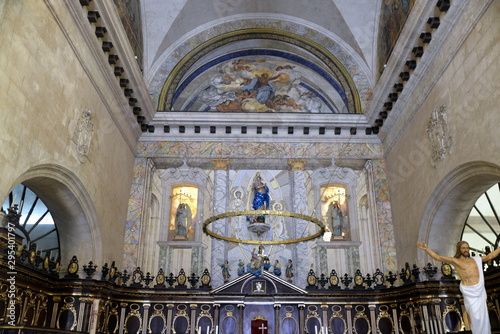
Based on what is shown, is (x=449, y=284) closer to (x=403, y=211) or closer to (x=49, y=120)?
(x=403, y=211)

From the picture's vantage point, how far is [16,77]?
259 inches

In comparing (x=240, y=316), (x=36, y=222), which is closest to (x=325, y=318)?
(x=240, y=316)

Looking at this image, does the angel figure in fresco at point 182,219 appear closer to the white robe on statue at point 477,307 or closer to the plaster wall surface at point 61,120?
the plaster wall surface at point 61,120

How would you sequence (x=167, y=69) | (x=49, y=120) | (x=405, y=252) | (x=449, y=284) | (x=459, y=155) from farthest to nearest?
(x=167, y=69) → (x=405, y=252) → (x=449, y=284) → (x=459, y=155) → (x=49, y=120)

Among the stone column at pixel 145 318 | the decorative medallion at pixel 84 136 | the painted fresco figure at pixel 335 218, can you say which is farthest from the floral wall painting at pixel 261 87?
the stone column at pixel 145 318

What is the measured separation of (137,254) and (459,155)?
7.89m

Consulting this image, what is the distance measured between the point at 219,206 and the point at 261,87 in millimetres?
4558

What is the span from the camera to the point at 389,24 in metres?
12.4

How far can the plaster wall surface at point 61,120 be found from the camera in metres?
6.49

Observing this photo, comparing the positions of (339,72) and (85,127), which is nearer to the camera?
(85,127)

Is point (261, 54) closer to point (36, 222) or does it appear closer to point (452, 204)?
point (452, 204)

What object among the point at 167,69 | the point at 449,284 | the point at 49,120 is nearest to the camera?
the point at 49,120

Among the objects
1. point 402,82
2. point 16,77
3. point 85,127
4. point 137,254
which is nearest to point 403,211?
point 402,82

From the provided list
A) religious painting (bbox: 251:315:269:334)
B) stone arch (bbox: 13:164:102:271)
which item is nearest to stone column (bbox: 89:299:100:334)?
stone arch (bbox: 13:164:102:271)
